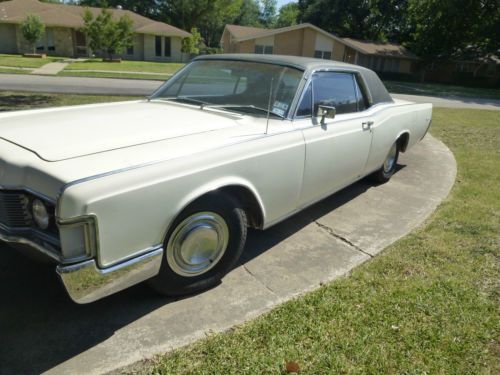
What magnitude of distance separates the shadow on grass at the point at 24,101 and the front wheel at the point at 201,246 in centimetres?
800

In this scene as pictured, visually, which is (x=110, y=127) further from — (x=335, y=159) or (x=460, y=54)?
(x=460, y=54)

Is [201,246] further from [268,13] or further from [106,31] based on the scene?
[268,13]

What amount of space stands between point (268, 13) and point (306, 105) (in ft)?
277

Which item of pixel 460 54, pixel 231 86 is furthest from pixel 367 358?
pixel 460 54

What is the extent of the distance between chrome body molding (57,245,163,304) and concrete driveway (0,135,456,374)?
372 mm

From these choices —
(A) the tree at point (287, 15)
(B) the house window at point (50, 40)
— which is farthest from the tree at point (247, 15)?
(B) the house window at point (50, 40)

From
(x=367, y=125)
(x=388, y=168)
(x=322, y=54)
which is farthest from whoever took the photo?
(x=322, y=54)

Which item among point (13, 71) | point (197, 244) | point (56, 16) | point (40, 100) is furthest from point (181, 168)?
point (56, 16)

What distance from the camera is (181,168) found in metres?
2.39

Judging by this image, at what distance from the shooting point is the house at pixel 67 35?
31562 millimetres

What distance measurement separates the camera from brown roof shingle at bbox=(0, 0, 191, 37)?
3189 centimetres

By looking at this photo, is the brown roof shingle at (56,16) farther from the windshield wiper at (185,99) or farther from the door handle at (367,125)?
the door handle at (367,125)

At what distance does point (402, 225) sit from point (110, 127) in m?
3.03

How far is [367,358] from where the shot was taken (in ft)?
7.80
